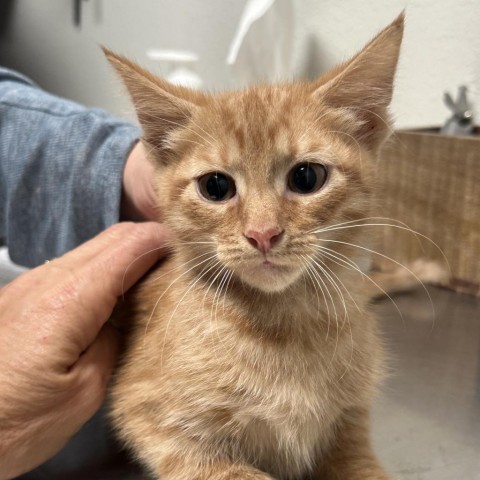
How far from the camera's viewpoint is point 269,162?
28.7 inches

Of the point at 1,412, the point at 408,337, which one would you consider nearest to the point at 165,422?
the point at 1,412

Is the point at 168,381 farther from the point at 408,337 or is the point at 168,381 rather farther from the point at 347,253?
the point at 408,337

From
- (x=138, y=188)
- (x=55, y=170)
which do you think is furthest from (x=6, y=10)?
(x=138, y=188)

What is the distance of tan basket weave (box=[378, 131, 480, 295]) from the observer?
1.35m

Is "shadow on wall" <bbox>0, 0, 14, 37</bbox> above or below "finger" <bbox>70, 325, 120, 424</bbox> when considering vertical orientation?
above

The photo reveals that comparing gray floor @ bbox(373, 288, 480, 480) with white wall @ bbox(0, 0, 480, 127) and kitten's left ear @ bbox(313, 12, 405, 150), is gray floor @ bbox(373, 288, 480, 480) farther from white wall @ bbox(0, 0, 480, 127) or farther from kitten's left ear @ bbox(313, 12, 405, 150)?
white wall @ bbox(0, 0, 480, 127)

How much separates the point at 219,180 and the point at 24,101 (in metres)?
0.83

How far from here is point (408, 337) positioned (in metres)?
1.23

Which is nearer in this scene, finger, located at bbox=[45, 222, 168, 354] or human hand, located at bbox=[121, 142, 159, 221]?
finger, located at bbox=[45, 222, 168, 354]

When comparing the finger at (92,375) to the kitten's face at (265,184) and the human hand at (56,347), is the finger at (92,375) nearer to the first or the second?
Result: the human hand at (56,347)

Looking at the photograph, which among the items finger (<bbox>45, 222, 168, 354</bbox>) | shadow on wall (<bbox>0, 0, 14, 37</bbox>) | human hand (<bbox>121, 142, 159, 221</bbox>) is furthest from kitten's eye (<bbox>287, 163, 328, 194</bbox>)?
shadow on wall (<bbox>0, 0, 14, 37</bbox>)

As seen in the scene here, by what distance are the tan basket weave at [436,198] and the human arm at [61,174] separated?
0.60 metres

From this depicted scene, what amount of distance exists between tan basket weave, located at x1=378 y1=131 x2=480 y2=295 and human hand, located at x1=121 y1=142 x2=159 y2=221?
0.55 m

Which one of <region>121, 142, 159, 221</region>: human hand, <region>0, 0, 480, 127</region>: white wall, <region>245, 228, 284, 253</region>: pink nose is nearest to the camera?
<region>245, 228, 284, 253</region>: pink nose
